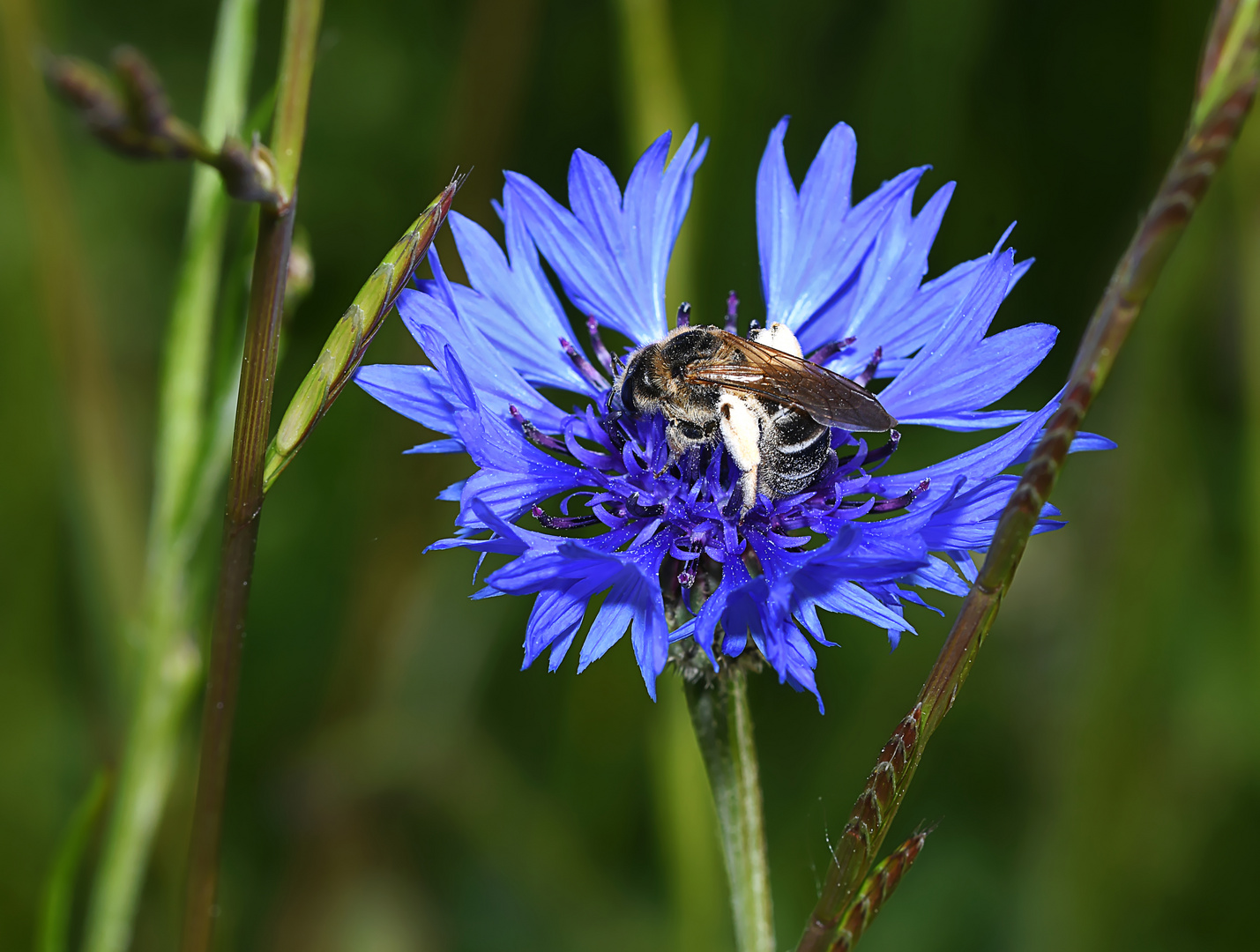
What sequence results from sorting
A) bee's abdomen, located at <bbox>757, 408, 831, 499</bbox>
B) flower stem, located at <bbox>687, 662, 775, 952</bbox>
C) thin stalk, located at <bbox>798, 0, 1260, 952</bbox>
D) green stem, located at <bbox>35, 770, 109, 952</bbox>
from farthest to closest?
bee's abdomen, located at <bbox>757, 408, 831, 499</bbox> < flower stem, located at <bbox>687, 662, 775, 952</bbox> < green stem, located at <bbox>35, 770, 109, 952</bbox> < thin stalk, located at <bbox>798, 0, 1260, 952</bbox>

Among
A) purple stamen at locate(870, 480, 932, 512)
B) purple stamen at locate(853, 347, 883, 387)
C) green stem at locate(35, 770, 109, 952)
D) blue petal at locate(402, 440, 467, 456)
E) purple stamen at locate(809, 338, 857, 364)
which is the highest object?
purple stamen at locate(809, 338, 857, 364)

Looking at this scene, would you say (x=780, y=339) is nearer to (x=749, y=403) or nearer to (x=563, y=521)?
(x=749, y=403)

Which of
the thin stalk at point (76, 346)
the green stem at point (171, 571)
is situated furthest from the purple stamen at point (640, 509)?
the thin stalk at point (76, 346)

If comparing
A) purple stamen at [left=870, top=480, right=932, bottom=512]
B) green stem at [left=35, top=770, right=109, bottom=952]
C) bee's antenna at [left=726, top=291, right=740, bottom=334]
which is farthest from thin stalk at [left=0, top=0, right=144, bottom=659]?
purple stamen at [left=870, top=480, right=932, bottom=512]

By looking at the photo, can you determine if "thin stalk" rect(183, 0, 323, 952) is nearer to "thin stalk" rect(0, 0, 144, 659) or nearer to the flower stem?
the flower stem

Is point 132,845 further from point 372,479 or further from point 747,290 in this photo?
point 747,290

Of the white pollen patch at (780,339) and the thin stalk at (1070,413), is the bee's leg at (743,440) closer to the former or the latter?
the white pollen patch at (780,339)

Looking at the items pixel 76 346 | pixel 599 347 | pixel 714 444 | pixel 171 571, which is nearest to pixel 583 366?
pixel 599 347
